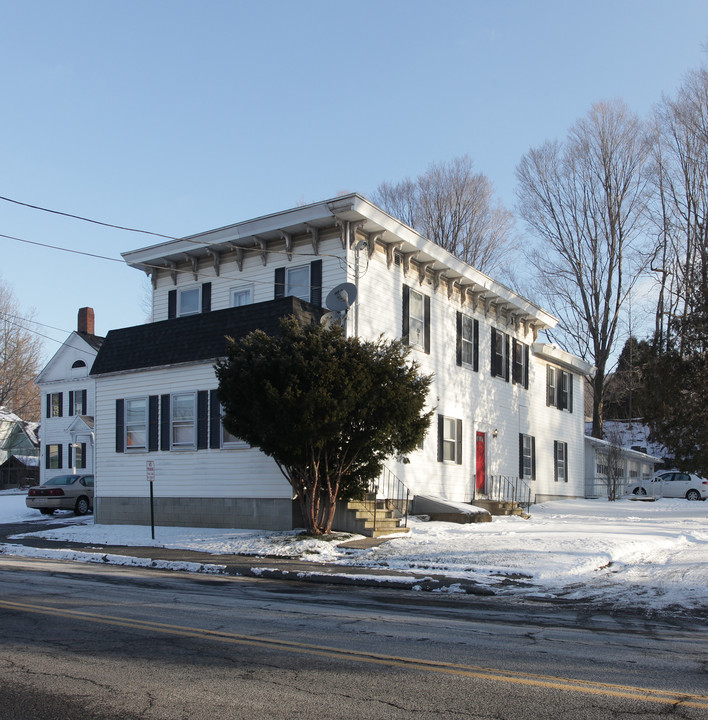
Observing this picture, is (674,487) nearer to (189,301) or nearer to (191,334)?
(189,301)

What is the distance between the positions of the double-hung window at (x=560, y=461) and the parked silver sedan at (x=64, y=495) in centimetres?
1980

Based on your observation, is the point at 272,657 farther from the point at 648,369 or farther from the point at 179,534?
the point at 648,369

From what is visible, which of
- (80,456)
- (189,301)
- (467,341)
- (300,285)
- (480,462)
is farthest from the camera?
(80,456)

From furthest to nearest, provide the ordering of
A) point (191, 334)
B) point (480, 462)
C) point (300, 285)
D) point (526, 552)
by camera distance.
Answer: point (480, 462), point (300, 285), point (191, 334), point (526, 552)

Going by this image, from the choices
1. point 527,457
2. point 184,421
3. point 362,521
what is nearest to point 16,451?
point 527,457

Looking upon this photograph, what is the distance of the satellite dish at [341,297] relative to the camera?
19.2 metres

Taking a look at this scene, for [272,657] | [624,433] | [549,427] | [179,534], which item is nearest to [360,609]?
[272,657]

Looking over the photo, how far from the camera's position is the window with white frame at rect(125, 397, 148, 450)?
843 inches

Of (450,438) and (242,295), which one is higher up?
(242,295)

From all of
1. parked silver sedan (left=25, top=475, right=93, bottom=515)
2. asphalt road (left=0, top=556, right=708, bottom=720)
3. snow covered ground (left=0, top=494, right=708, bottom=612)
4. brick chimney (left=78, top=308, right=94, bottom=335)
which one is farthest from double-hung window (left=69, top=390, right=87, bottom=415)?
asphalt road (left=0, top=556, right=708, bottom=720)

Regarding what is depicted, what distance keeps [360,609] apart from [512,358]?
21264 mm

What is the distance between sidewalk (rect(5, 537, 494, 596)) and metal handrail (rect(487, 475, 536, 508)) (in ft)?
36.9

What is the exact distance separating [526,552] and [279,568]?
15.9 feet

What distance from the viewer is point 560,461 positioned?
35.0m
